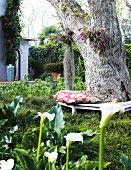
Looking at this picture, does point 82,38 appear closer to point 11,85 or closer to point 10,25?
point 11,85

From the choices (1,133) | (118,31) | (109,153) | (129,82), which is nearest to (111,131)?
(109,153)

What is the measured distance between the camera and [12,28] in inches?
491

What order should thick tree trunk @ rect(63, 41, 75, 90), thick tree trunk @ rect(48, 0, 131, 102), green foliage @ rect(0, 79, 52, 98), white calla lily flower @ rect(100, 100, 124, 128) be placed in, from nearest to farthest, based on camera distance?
1. white calla lily flower @ rect(100, 100, 124, 128)
2. thick tree trunk @ rect(48, 0, 131, 102)
3. thick tree trunk @ rect(63, 41, 75, 90)
4. green foliage @ rect(0, 79, 52, 98)

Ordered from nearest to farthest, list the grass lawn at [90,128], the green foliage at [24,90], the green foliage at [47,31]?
the grass lawn at [90,128]
the green foliage at [24,90]
the green foliage at [47,31]

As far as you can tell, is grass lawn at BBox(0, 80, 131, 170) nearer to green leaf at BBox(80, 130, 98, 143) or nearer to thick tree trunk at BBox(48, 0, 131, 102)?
green leaf at BBox(80, 130, 98, 143)

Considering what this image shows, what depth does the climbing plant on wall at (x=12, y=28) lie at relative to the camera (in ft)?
41.0

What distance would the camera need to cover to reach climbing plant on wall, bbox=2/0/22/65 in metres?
12.5

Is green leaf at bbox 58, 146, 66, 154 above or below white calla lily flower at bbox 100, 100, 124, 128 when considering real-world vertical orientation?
below

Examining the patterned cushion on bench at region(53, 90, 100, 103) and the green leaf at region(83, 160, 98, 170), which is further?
the patterned cushion on bench at region(53, 90, 100, 103)

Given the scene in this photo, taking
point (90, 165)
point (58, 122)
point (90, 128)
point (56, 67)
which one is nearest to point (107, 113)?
point (90, 165)

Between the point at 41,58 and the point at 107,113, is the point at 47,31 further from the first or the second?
the point at 107,113

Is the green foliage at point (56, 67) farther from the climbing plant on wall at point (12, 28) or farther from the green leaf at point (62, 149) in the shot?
the green leaf at point (62, 149)

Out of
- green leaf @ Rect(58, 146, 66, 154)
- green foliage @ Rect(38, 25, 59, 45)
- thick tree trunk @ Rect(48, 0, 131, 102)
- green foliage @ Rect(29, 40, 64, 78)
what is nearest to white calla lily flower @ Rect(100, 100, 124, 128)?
green leaf @ Rect(58, 146, 66, 154)

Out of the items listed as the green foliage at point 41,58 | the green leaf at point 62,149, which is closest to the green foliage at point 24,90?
the green leaf at point 62,149
